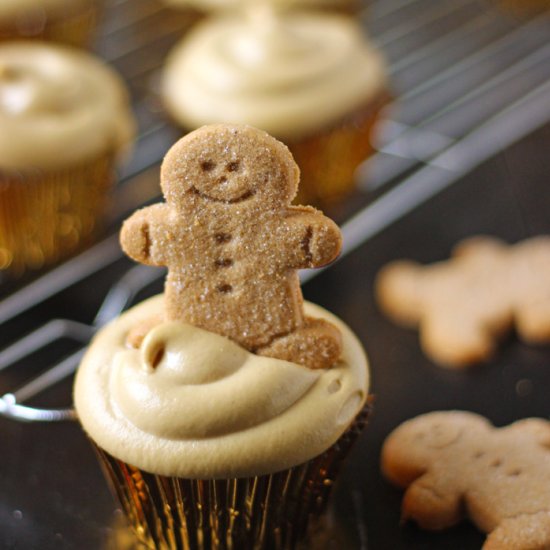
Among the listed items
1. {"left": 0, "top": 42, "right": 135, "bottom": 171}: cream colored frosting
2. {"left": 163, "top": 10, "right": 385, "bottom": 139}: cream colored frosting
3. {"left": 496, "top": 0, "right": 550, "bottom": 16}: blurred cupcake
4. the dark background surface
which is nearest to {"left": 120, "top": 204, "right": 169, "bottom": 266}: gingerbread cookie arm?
the dark background surface

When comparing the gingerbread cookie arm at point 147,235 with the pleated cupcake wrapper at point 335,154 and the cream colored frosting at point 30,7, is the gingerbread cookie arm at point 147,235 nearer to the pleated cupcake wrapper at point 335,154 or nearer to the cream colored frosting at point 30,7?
the pleated cupcake wrapper at point 335,154

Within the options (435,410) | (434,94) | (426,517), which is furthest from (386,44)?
(426,517)

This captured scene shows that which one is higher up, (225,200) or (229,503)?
(225,200)

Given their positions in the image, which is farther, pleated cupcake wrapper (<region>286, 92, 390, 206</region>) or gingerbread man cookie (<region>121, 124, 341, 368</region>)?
pleated cupcake wrapper (<region>286, 92, 390, 206</region>)

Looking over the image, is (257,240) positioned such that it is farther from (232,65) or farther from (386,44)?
(386,44)

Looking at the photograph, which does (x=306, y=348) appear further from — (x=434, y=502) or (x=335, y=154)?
(x=335, y=154)

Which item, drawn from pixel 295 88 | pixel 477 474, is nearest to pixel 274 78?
pixel 295 88

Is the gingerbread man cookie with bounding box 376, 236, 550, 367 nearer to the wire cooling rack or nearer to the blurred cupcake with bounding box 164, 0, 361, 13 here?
the wire cooling rack
